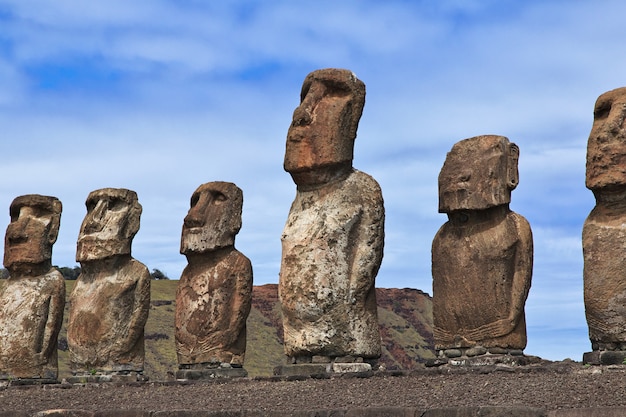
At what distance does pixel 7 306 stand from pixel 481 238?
798cm

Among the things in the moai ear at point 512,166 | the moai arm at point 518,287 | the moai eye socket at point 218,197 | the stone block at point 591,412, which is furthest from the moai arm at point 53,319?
the stone block at point 591,412

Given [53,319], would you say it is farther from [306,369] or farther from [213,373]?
[306,369]

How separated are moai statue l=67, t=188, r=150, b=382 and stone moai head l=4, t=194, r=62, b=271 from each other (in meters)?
0.84

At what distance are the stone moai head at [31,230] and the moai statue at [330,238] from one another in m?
4.98

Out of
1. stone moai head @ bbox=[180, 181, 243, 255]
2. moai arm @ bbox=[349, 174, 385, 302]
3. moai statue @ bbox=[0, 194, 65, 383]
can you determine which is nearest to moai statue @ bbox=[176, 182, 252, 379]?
stone moai head @ bbox=[180, 181, 243, 255]

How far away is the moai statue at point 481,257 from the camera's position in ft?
48.2

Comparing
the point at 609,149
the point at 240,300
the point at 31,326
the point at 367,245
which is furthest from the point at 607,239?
the point at 31,326

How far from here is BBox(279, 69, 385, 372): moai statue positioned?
15.3m

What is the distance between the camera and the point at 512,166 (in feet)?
49.3

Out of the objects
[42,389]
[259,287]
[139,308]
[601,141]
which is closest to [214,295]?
[139,308]

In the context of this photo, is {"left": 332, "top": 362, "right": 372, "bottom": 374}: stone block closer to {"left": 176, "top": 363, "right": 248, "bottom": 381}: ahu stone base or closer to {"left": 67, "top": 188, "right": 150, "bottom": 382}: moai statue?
{"left": 176, "top": 363, "right": 248, "bottom": 381}: ahu stone base

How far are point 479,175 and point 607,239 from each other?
1704 millimetres

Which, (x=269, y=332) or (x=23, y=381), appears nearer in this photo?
(x=23, y=381)

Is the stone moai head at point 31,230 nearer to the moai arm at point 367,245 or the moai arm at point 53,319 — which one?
the moai arm at point 53,319
